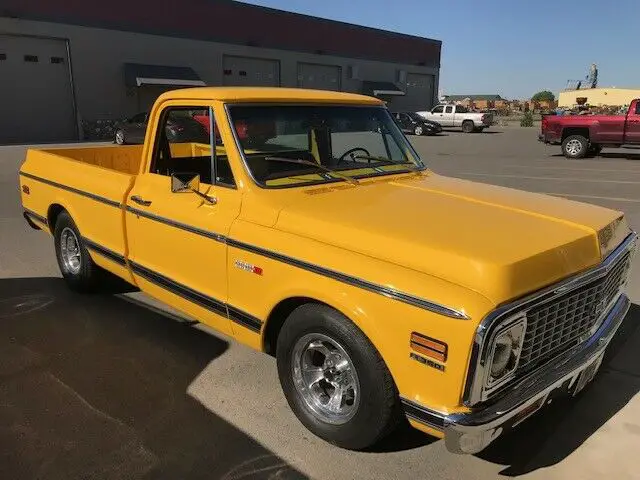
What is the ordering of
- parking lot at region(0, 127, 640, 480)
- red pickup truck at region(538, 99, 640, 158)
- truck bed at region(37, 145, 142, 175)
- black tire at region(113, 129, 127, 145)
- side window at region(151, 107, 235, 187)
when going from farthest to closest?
black tire at region(113, 129, 127, 145), red pickup truck at region(538, 99, 640, 158), truck bed at region(37, 145, 142, 175), side window at region(151, 107, 235, 187), parking lot at region(0, 127, 640, 480)

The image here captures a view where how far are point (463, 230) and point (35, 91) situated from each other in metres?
27.4

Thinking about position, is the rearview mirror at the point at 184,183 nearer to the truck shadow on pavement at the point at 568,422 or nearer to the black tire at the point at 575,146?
the truck shadow on pavement at the point at 568,422

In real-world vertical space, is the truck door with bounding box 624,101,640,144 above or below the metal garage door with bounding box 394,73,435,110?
below

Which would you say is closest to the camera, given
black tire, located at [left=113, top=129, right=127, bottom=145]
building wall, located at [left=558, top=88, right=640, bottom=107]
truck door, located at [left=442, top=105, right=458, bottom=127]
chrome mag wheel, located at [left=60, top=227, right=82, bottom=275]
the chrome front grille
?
the chrome front grille

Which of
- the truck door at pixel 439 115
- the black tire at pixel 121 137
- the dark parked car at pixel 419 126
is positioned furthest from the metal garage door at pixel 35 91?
the truck door at pixel 439 115

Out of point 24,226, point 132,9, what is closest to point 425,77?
point 132,9

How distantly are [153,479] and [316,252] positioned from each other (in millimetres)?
1392

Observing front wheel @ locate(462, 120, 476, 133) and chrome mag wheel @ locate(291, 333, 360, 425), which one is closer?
chrome mag wheel @ locate(291, 333, 360, 425)

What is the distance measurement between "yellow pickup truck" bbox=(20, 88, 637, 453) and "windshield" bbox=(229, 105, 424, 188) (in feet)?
0.04

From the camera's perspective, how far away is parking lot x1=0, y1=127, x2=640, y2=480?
9.21ft

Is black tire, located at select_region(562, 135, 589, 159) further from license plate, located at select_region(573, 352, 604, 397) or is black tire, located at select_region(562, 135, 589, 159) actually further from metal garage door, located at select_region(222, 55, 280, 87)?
metal garage door, located at select_region(222, 55, 280, 87)

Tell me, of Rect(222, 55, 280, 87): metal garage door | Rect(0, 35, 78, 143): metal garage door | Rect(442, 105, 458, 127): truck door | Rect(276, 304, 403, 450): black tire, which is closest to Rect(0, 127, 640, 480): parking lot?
Rect(276, 304, 403, 450): black tire

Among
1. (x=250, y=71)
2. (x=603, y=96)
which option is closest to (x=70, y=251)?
(x=250, y=71)

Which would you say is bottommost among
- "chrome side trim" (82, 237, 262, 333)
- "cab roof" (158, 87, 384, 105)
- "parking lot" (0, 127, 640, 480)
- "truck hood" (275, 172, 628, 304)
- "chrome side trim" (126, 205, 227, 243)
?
"parking lot" (0, 127, 640, 480)
